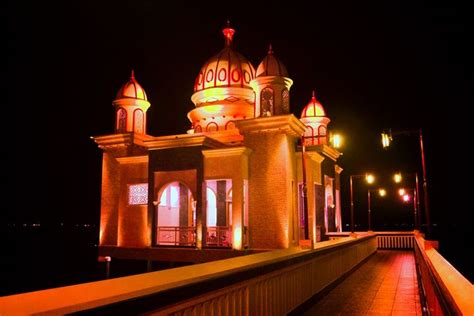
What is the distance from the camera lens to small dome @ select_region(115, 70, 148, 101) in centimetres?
2711

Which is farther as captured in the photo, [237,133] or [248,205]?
[237,133]

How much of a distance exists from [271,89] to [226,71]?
5.08 m

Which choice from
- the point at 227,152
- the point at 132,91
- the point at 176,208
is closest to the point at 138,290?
the point at 227,152

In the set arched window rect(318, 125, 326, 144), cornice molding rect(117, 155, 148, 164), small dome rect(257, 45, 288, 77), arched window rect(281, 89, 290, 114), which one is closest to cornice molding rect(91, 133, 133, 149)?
cornice molding rect(117, 155, 148, 164)

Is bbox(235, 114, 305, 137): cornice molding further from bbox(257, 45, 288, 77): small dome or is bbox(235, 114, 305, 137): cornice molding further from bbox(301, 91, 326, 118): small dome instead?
bbox(301, 91, 326, 118): small dome

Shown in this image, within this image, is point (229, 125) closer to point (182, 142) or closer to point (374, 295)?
point (182, 142)

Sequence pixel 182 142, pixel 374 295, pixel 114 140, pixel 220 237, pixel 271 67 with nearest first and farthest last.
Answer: pixel 374 295
pixel 182 142
pixel 220 237
pixel 271 67
pixel 114 140

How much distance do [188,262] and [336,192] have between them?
14.3 meters

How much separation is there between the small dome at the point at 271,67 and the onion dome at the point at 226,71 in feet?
11.5

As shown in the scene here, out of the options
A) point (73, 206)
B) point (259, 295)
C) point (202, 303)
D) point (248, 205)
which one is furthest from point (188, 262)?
point (73, 206)

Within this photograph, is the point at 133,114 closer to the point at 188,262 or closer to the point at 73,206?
the point at 188,262

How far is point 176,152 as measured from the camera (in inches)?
877

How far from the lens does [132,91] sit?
27.2 m

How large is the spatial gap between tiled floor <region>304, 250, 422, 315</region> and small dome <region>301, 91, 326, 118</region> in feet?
54.2
